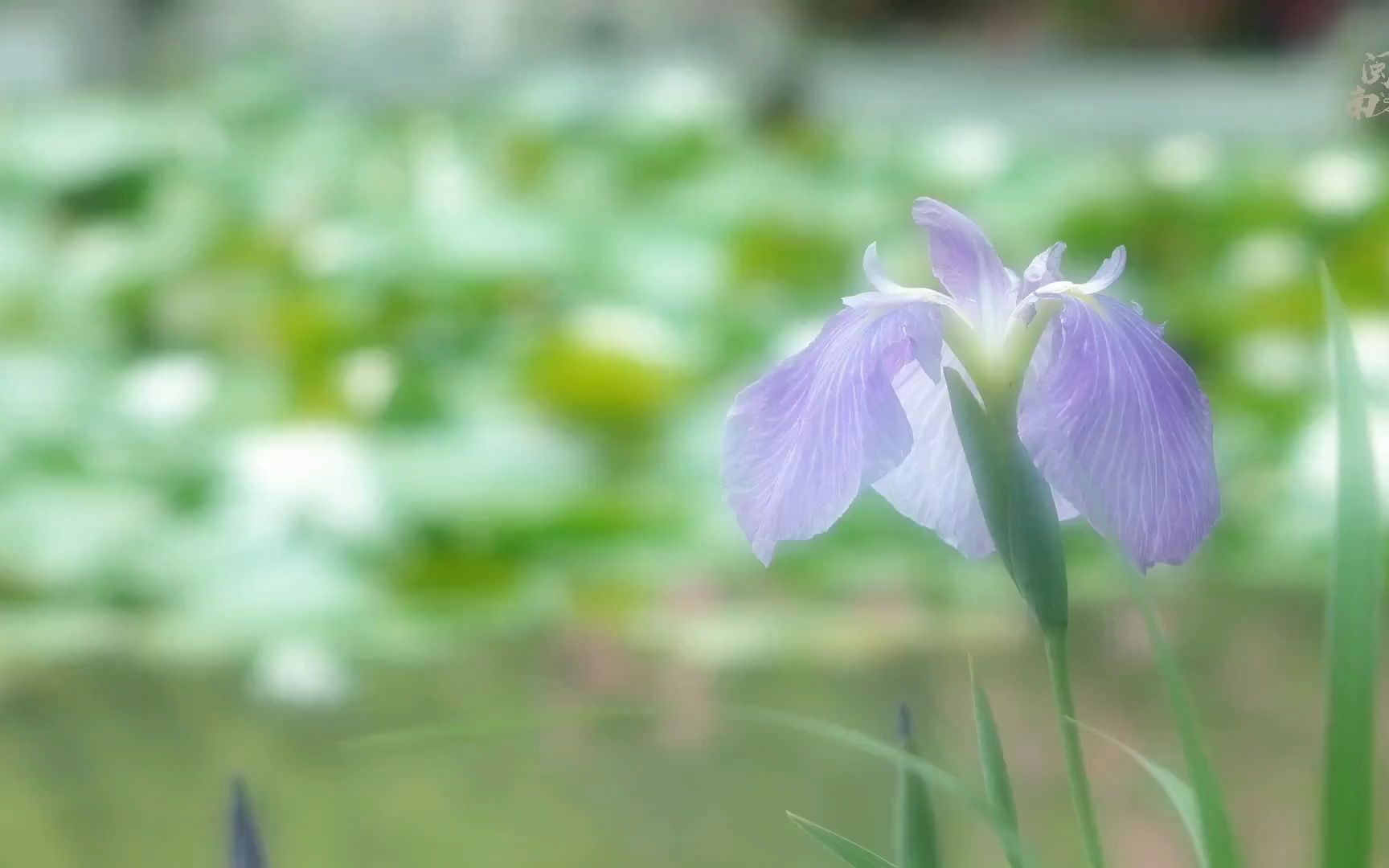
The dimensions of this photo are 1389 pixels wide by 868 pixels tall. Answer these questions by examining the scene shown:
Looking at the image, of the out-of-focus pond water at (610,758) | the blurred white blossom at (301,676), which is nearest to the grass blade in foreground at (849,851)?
the out-of-focus pond water at (610,758)

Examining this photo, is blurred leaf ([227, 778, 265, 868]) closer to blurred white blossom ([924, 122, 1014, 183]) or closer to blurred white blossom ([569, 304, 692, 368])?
blurred white blossom ([569, 304, 692, 368])

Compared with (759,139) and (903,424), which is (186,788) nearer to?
(903,424)

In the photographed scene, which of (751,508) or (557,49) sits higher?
(557,49)

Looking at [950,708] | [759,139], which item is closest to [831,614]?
[950,708]

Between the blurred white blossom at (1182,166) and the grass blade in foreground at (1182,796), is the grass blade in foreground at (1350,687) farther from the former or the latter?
the blurred white blossom at (1182,166)

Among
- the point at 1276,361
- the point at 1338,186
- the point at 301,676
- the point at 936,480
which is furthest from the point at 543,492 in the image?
the point at 1338,186

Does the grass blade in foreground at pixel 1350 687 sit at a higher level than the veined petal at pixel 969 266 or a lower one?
lower
